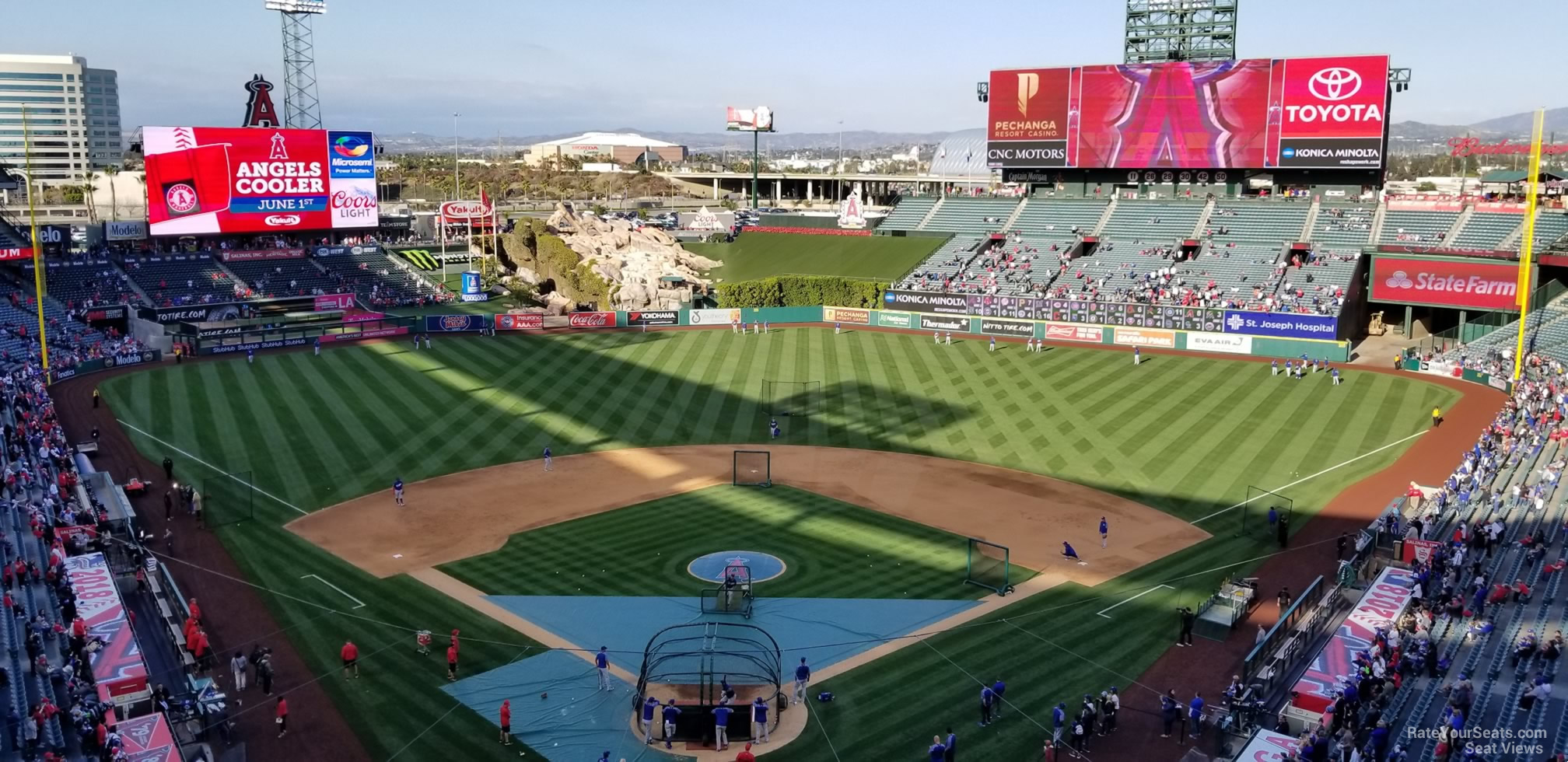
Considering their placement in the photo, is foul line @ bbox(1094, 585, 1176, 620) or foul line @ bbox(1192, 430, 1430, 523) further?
foul line @ bbox(1192, 430, 1430, 523)

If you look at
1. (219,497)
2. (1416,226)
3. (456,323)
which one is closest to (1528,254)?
(1416,226)

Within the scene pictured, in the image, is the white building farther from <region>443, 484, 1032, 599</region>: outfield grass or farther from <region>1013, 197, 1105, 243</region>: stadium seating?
<region>443, 484, 1032, 599</region>: outfield grass

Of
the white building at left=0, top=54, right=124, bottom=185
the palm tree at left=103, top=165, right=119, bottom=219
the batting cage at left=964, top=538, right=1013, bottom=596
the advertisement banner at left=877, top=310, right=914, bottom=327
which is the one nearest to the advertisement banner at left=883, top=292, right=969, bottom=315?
the advertisement banner at left=877, top=310, right=914, bottom=327

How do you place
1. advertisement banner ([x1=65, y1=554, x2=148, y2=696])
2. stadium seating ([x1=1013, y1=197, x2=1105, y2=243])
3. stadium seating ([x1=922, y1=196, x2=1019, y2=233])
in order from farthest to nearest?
stadium seating ([x1=922, y1=196, x2=1019, y2=233]), stadium seating ([x1=1013, y1=197, x2=1105, y2=243]), advertisement banner ([x1=65, y1=554, x2=148, y2=696])

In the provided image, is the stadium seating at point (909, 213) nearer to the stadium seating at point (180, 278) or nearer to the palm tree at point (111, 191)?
the stadium seating at point (180, 278)

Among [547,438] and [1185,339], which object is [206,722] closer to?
[547,438]

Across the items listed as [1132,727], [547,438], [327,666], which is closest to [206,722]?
[327,666]
